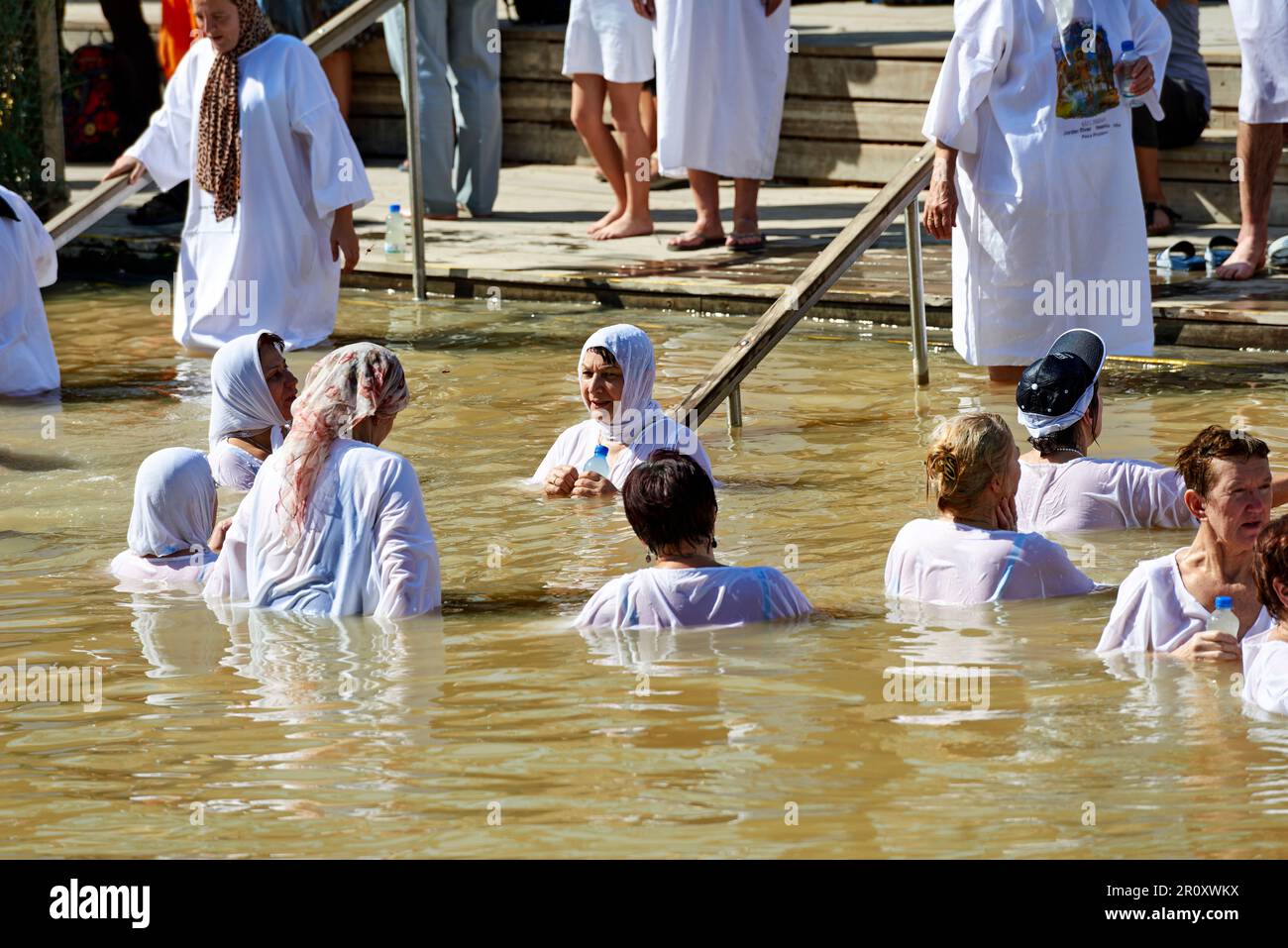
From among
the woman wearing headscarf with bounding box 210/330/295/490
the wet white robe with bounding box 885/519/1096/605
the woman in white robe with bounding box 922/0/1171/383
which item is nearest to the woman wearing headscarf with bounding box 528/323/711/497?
the woman wearing headscarf with bounding box 210/330/295/490

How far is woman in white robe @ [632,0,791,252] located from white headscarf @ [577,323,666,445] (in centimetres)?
420

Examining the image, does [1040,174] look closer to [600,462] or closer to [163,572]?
[600,462]

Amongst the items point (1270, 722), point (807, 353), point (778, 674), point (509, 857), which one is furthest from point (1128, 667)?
point (807, 353)

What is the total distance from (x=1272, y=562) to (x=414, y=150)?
767cm

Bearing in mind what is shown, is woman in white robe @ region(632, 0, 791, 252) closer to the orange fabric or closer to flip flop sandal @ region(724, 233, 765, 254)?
flip flop sandal @ region(724, 233, 765, 254)

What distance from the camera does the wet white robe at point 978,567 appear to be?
607 cm

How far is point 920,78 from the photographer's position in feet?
42.9

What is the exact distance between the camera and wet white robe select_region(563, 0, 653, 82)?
12.2 meters

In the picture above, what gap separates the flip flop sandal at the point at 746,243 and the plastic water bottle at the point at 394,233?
1958 mm

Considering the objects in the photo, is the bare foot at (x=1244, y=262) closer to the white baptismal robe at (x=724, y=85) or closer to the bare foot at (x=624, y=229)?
the white baptismal robe at (x=724, y=85)

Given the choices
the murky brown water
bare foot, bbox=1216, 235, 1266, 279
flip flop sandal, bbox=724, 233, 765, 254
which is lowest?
the murky brown water

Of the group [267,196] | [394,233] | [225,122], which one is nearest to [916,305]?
[267,196]

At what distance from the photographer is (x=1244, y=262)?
10.5 metres

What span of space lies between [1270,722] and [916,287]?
4.68 meters
